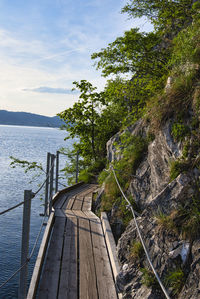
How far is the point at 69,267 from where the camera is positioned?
4.70 metres

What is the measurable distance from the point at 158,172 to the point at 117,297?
7.01 feet

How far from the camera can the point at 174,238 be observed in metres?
3.56

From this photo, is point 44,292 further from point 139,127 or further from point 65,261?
point 139,127

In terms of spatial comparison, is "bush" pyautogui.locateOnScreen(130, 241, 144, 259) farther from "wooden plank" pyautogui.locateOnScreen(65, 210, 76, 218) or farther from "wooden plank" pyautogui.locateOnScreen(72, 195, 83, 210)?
"wooden plank" pyautogui.locateOnScreen(72, 195, 83, 210)

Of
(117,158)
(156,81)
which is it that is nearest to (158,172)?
(117,158)

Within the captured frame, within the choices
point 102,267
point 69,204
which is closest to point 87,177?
point 69,204

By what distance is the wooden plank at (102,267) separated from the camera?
4081mm

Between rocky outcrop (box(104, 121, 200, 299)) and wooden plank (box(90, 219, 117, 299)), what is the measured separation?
345mm

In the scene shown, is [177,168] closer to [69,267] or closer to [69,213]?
[69,267]

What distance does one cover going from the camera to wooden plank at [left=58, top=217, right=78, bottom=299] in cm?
400

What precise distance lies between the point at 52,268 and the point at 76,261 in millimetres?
504

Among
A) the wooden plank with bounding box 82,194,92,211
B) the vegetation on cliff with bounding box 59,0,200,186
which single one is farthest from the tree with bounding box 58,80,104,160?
the wooden plank with bounding box 82,194,92,211

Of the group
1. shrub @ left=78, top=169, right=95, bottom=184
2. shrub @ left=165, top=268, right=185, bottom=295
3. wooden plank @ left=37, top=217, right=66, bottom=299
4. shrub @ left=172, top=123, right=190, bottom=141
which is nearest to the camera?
shrub @ left=165, top=268, right=185, bottom=295

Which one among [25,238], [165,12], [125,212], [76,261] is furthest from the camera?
[165,12]
